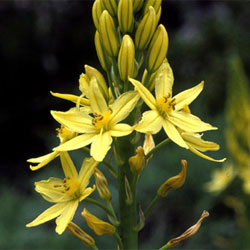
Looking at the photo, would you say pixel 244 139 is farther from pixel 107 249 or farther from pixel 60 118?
pixel 60 118

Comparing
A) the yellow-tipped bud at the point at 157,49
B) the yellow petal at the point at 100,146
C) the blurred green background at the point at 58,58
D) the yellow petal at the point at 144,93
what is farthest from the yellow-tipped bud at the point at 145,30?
the blurred green background at the point at 58,58

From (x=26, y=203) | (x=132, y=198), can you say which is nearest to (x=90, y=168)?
(x=132, y=198)

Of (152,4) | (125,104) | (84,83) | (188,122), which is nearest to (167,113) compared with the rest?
(188,122)

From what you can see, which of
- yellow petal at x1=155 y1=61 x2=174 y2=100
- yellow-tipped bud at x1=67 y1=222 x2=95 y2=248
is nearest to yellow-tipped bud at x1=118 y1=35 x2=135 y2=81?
yellow petal at x1=155 y1=61 x2=174 y2=100

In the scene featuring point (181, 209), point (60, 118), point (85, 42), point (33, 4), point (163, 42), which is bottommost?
point (181, 209)

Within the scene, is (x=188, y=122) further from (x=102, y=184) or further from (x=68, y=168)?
(x=68, y=168)

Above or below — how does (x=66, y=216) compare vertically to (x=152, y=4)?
below

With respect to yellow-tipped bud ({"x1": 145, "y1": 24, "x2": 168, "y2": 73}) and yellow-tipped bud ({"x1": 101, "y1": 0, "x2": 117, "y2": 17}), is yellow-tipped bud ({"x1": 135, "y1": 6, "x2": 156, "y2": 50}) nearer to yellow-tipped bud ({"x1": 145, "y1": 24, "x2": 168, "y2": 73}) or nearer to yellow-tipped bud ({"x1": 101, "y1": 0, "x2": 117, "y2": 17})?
yellow-tipped bud ({"x1": 145, "y1": 24, "x2": 168, "y2": 73})
